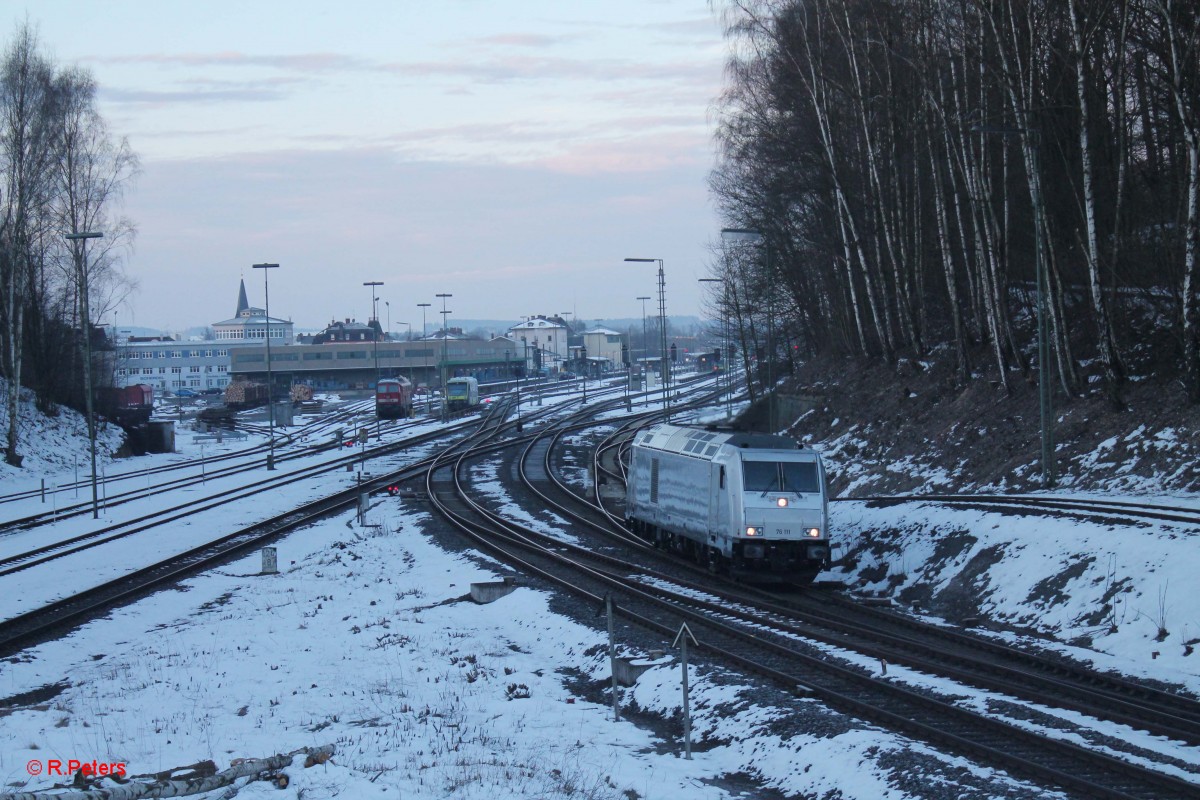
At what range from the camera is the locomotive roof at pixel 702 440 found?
73.4 ft

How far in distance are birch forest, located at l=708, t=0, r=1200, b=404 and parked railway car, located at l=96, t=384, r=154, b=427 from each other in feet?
128

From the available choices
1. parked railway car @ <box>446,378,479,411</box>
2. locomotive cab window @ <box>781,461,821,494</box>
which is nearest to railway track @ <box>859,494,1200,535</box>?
Result: locomotive cab window @ <box>781,461,821,494</box>

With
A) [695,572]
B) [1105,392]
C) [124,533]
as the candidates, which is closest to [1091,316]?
[1105,392]

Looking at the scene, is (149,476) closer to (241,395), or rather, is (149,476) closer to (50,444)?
(50,444)

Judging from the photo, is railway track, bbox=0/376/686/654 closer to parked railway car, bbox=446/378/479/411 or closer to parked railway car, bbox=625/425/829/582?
parked railway car, bbox=625/425/829/582

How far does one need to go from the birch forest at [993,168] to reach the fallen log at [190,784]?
17247 mm

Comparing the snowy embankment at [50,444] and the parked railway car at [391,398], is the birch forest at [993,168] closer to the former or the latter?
the snowy embankment at [50,444]

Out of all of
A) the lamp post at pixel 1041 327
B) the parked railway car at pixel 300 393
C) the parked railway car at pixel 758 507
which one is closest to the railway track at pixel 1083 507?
the lamp post at pixel 1041 327

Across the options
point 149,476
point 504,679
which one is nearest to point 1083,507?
Answer: point 504,679

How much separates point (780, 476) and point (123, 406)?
191ft

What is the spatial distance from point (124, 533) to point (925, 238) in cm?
2868

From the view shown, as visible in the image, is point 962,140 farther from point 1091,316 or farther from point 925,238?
point 925,238

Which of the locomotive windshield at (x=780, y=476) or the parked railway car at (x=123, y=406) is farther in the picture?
the parked railway car at (x=123, y=406)

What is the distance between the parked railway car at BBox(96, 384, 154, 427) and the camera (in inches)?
2446
